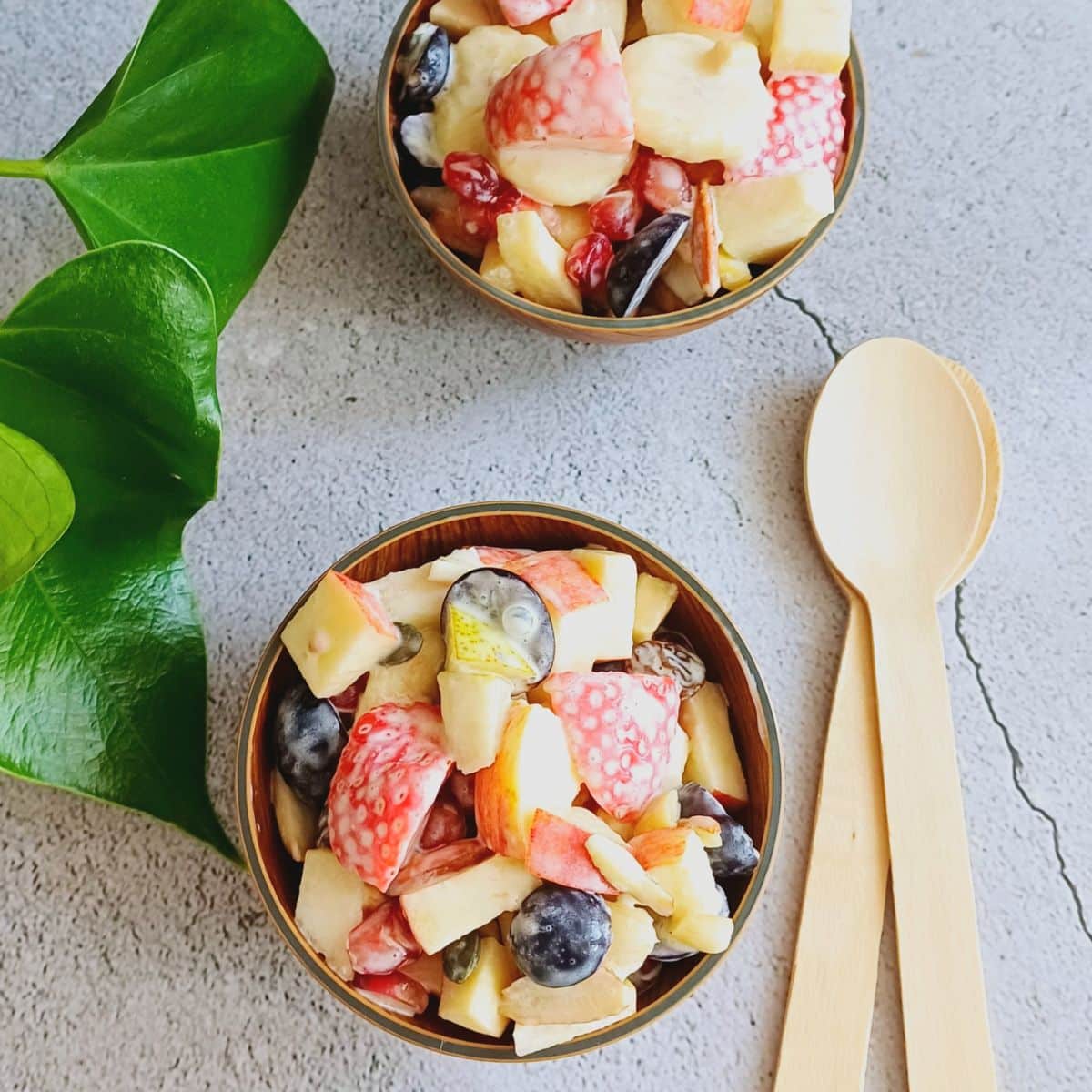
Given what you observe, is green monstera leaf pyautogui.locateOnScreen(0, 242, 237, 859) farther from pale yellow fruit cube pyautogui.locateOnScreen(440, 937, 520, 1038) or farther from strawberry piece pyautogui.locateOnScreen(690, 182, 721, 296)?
strawberry piece pyautogui.locateOnScreen(690, 182, 721, 296)

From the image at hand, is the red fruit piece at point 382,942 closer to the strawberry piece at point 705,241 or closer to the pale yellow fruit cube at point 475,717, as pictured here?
the pale yellow fruit cube at point 475,717

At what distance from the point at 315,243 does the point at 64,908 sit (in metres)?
0.48

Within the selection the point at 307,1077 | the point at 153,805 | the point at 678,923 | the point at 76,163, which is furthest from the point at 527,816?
the point at 76,163

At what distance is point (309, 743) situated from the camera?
2.36 ft

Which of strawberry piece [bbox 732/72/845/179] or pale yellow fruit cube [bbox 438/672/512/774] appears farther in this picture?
strawberry piece [bbox 732/72/845/179]

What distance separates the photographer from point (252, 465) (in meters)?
0.90

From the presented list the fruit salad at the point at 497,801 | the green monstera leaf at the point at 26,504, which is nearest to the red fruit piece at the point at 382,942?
the fruit salad at the point at 497,801

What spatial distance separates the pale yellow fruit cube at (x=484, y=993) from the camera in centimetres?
68

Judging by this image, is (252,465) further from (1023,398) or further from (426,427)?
(1023,398)

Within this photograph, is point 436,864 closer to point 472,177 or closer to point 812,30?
point 472,177

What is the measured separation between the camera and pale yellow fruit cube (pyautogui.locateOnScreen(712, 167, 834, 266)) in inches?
A: 30.6

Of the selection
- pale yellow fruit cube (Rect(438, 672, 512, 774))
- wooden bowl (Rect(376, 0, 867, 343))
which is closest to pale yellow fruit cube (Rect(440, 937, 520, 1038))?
pale yellow fruit cube (Rect(438, 672, 512, 774))

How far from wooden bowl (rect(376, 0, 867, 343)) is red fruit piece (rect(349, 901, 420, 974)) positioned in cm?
36

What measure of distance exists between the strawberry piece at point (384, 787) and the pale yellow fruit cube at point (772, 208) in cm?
35
